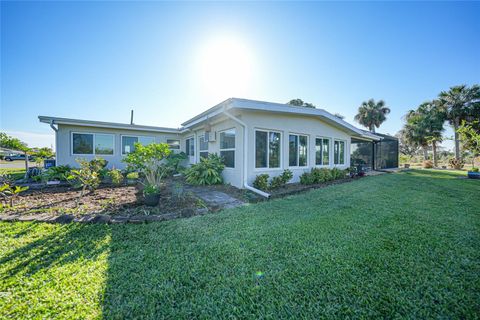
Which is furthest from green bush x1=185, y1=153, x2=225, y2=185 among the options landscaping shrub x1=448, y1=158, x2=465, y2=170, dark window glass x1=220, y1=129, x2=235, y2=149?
landscaping shrub x1=448, y1=158, x2=465, y2=170

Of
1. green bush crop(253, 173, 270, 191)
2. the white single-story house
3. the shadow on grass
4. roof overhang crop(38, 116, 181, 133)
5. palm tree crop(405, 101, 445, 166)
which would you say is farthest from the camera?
palm tree crop(405, 101, 445, 166)

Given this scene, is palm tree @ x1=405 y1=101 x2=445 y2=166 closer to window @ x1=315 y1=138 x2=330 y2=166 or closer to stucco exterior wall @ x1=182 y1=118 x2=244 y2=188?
window @ x1=315 y1=138 x2=330 y2=166

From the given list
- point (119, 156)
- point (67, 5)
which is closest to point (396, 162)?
point (119, 156)

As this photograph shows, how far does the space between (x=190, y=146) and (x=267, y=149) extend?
6300mm

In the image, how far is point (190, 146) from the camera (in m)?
11.8

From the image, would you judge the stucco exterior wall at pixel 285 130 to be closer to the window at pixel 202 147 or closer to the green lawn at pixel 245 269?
the green lawn at pixel 245 269

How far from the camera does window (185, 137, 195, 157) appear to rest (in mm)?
11345

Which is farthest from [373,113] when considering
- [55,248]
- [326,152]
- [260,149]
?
[55,248]

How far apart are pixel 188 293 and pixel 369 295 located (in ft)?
5.85

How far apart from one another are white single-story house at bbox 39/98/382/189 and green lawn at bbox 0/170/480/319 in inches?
140

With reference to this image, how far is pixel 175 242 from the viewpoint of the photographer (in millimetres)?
2889

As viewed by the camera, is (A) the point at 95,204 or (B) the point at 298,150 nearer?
(A) the point at 95,204

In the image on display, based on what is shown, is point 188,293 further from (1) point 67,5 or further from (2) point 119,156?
(2) point 119,156

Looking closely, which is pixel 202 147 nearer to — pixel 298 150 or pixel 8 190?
pixel 298 150
